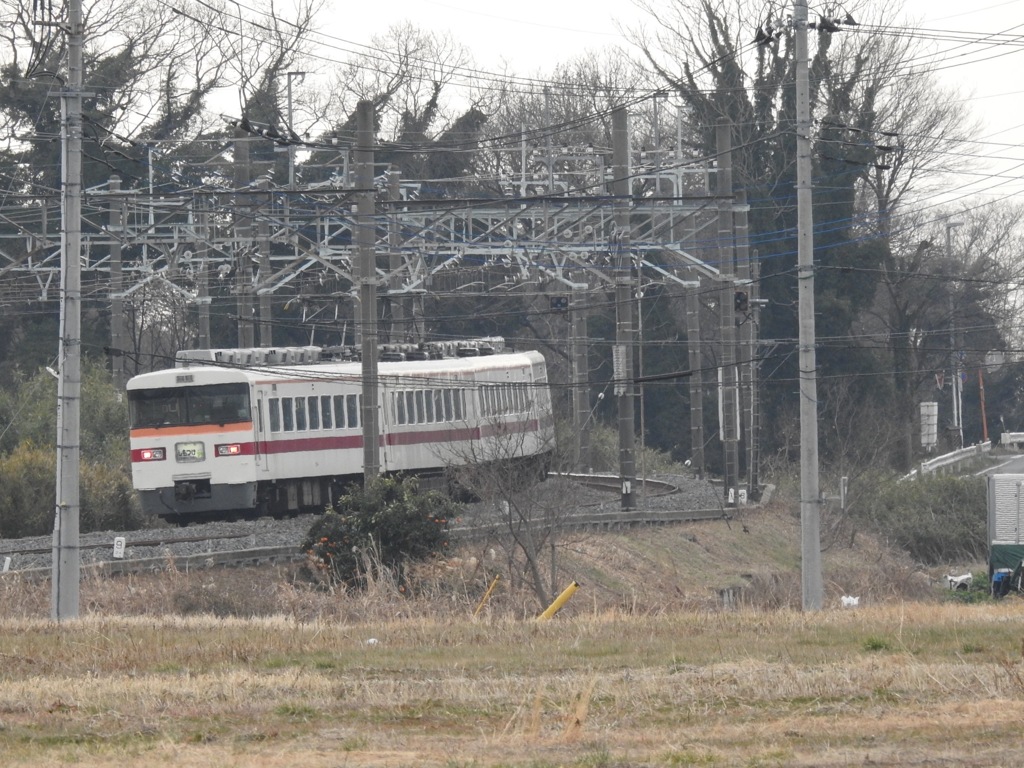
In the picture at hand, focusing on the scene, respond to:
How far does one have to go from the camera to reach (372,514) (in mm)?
26266

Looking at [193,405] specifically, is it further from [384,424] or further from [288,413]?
[384,424]

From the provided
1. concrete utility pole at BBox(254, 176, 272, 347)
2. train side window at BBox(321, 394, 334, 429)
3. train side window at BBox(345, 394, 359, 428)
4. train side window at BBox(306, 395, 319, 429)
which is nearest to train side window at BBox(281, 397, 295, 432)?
train side window at BBox(306, 395, 319, 429)

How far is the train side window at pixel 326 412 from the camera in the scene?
31.6m

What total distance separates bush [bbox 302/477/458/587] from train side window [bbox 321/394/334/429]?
4.83 metres

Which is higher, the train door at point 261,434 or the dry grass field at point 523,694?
the train door at point 261,434

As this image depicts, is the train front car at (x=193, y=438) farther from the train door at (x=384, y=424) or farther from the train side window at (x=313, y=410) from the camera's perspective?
the train door at (x=384, y=424)

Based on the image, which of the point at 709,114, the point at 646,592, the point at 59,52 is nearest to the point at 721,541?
the point at 646,592

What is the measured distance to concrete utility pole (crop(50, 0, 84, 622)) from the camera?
19.2 m

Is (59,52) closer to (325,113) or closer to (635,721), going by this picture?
(325,113)

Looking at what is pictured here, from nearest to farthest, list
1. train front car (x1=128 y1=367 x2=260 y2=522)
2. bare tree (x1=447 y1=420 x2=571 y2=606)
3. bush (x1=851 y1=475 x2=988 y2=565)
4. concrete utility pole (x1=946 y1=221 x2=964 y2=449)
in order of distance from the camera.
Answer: bare tree (x1=447 y1=420 x2=571 y2=606)
train front car (x1=128 y1=367 x2=260 y2=522)
bush (x1=851 y1=475 x2=988 y2=565)
concrete utility pole (x1=946 y1=221 x2=964 y2=449)

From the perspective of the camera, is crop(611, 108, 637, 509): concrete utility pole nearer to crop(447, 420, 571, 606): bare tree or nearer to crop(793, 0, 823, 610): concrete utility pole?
crop(447, 420, 571, 606): bare tree

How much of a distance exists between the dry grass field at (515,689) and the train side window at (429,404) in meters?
14.1

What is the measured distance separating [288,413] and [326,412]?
1.06 meters

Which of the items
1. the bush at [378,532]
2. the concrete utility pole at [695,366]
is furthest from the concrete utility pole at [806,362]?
the concrete utility pole at [695,366]
